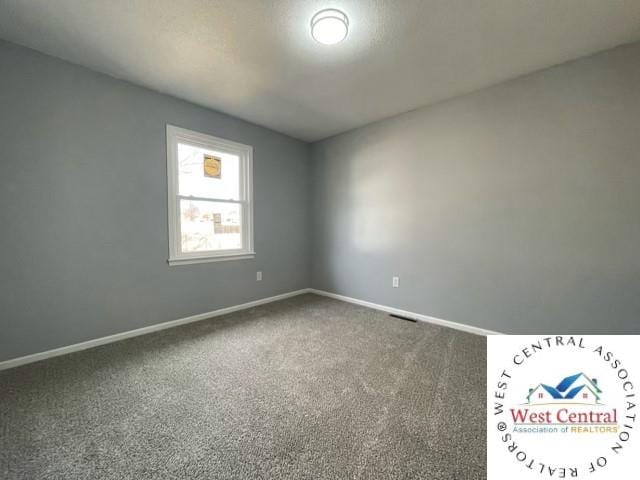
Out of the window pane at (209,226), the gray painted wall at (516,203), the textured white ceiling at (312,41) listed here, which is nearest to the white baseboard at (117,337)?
the window pane at (209,226)

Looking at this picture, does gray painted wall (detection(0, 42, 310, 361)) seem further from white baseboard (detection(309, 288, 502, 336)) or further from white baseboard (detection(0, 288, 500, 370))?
white baseboard (detection(309, 288, 502, 336))

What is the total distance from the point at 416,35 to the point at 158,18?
177 cm

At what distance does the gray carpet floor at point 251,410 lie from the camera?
111 centimetres

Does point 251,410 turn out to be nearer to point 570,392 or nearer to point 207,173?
point 570,392

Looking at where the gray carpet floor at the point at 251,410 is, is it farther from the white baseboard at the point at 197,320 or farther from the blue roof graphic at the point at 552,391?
the blue roof graphic at the point at 552,391

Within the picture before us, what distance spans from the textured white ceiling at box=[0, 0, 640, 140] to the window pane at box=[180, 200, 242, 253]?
3.98 feet

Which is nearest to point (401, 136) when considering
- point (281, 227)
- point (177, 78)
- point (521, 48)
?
point (521, 48)

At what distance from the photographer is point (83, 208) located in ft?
6.96

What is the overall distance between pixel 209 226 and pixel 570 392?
327cm

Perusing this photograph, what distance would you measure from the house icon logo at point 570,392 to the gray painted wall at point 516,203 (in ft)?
4.04

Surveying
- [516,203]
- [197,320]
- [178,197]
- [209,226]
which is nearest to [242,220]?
[209,226]

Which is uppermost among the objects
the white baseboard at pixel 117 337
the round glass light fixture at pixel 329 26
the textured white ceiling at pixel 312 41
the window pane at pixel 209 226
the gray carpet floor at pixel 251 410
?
the textured white ceiling at pixel 312 41

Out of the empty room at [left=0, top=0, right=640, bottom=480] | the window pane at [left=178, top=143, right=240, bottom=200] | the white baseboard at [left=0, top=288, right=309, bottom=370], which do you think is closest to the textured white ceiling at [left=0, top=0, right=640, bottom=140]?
the empty room at [left=0, top=0, right=640, bottom=480]

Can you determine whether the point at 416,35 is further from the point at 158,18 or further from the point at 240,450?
the point at 240,450
